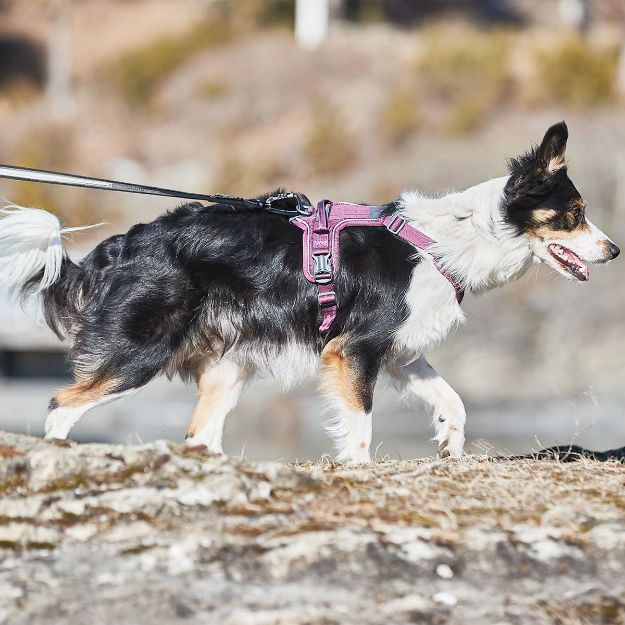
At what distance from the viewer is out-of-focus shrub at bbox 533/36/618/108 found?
31.2 metres

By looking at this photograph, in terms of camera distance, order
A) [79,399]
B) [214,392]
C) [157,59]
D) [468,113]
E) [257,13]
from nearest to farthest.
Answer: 1. [79,399]
2. [214,392]
3. [468,113]
4. [157,59]
5. [257,13]

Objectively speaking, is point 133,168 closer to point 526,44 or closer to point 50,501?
point 526,44

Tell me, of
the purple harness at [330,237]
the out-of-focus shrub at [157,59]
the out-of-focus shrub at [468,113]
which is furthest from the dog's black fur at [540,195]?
the out-of-focus shrub at [157,59]

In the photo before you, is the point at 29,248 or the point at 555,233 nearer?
the point at 29,248

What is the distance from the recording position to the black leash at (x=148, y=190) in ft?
16.6

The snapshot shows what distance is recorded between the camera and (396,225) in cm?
553

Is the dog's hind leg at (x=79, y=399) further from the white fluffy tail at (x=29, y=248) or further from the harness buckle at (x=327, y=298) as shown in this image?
the harness buckle at (x=327, y=298)

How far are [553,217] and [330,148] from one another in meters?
23.1

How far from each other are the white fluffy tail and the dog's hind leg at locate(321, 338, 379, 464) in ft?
4.67

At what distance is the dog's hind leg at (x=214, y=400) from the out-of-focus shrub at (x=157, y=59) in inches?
1210

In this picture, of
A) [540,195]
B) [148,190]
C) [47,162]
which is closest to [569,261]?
[540,195]

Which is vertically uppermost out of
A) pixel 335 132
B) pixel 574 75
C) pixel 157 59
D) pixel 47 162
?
pixel 157 59

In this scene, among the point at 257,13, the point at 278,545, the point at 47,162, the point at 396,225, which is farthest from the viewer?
the point at 257,13

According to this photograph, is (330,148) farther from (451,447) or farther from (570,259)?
(451,447)
